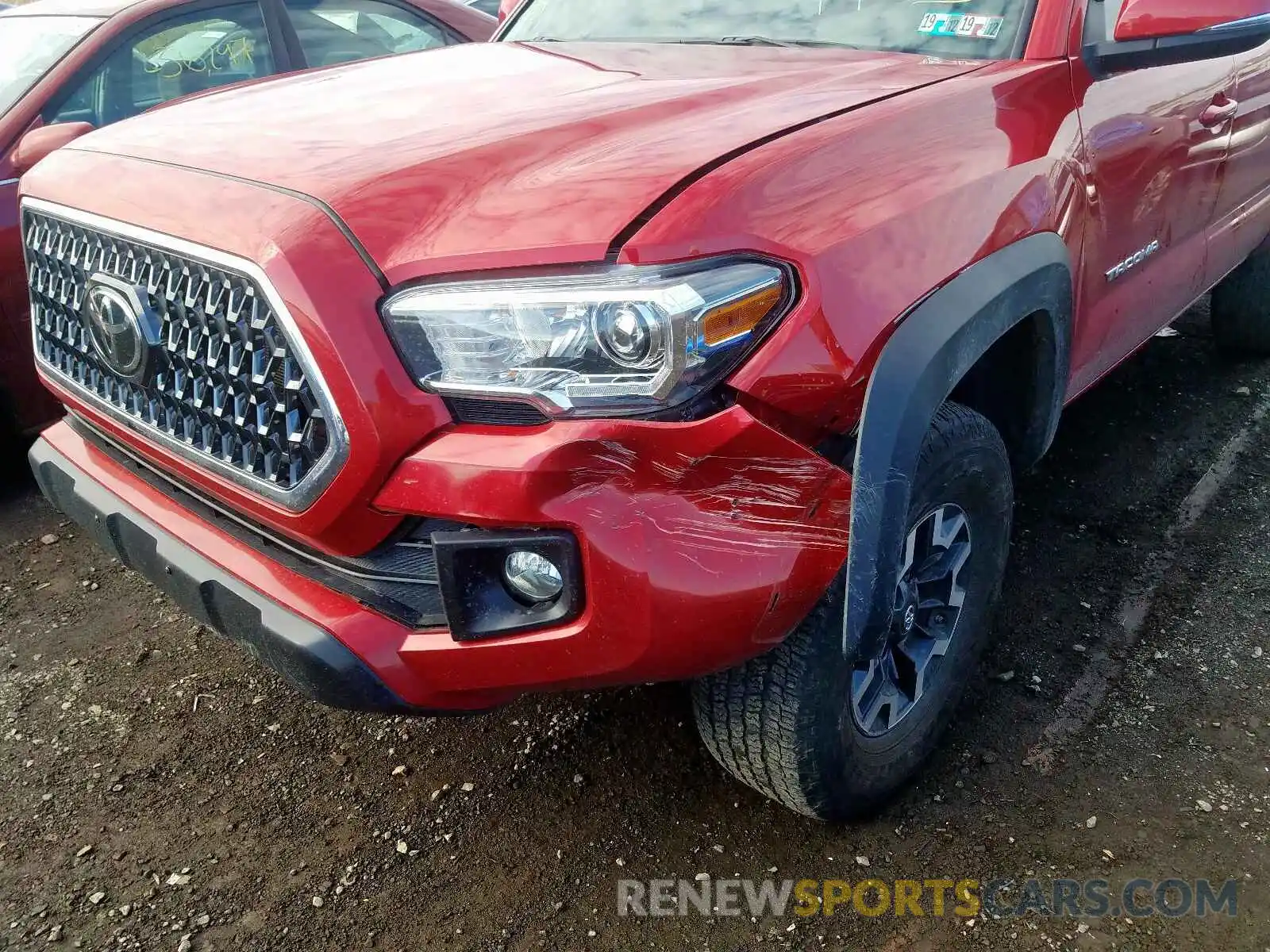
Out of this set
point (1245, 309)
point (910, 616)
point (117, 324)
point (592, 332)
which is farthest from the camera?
point (1245, 309)

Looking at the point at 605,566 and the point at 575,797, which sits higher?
the point at 605,566

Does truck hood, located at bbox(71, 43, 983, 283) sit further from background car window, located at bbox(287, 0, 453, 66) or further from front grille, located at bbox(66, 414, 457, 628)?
background car window, located at bbox(287, 0, 453, 66)

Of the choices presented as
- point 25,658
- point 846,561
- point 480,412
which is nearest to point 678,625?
point 846,561

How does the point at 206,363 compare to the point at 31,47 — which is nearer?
the point at 206,363

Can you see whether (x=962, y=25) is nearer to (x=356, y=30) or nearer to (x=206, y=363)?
(x=206, y=363)

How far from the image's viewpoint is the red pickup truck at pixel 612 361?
1.53 metres

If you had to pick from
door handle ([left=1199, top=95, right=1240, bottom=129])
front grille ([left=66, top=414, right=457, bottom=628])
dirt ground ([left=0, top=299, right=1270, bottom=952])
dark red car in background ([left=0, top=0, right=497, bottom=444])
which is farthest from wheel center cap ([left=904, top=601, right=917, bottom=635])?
dark red car in background ([left=0, top=0, right=497, bottom=444])

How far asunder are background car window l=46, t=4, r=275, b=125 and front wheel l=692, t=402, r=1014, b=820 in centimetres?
305

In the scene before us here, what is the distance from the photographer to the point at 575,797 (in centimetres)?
231

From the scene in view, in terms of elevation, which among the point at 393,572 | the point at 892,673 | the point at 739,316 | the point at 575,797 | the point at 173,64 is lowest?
the point at 575,797

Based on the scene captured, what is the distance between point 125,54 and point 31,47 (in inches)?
15.1

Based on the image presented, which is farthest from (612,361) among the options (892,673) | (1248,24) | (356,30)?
(356,30)

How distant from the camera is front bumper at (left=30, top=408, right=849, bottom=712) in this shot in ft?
4.92

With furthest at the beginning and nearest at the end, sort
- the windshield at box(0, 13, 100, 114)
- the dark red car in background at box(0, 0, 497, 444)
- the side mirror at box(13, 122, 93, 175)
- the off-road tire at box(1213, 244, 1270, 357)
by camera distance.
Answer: the off-road tire at box(1213, 244, 1270, 357)
the windshield at box(0, 13, 100, 114)
the dark red car in background at box(0, 0, 497, 444)
the side mirror at box(13, 122, 93, 175)
